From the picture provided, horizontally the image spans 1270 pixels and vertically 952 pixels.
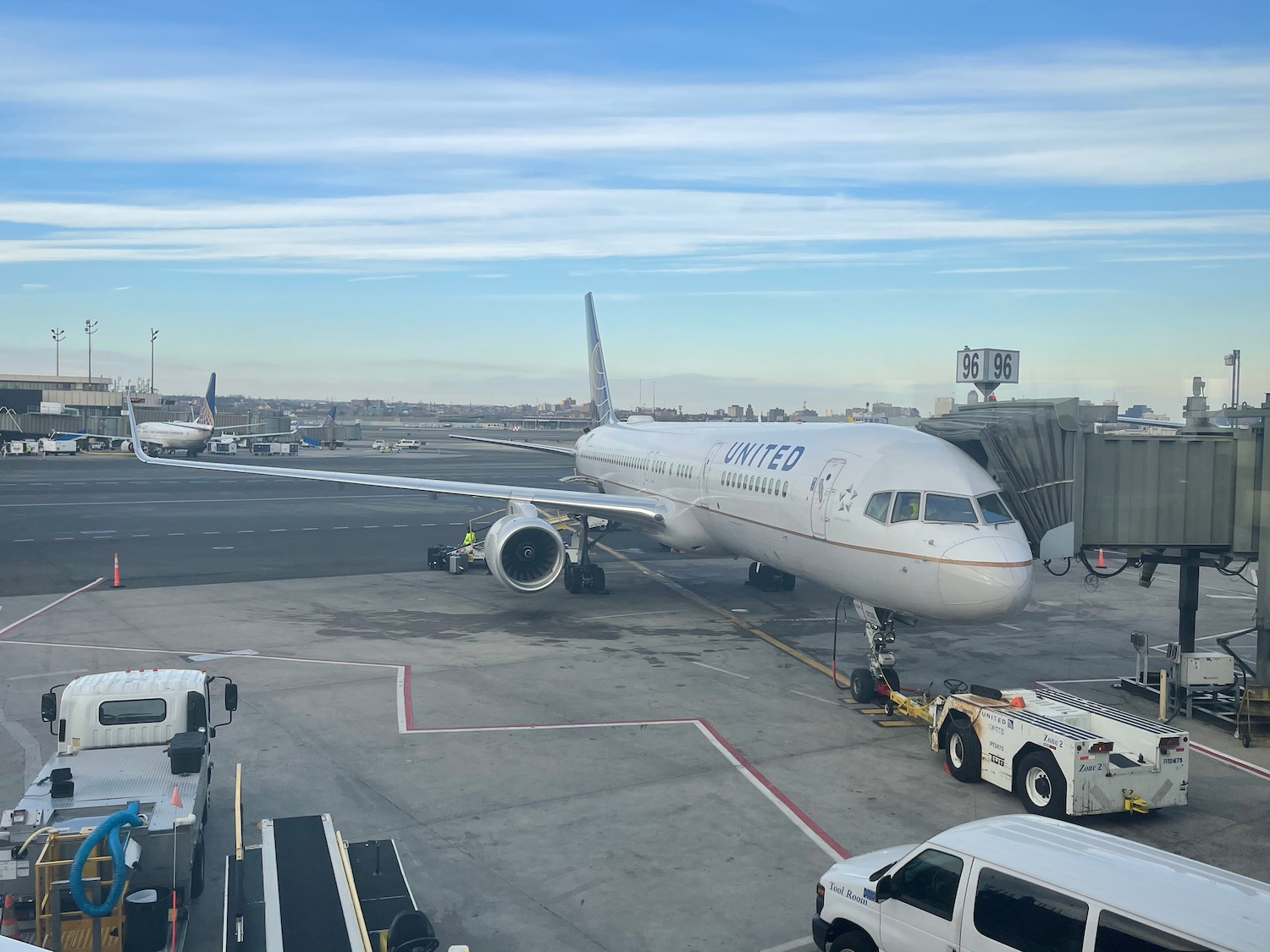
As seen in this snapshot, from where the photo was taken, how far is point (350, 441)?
13450 centimetres

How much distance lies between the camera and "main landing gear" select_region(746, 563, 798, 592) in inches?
1212

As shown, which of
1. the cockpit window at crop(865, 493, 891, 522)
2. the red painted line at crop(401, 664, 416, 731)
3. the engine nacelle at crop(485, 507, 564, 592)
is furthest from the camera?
the engine nacelle at crop(485, 507, 564, 592)

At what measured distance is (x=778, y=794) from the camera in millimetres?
14375

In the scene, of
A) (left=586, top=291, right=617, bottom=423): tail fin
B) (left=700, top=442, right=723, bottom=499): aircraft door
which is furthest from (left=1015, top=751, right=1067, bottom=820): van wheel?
(left=586, top=291, right=617, bottom=423): tail fin

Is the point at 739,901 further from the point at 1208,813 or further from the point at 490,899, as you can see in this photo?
the point at 1208,813

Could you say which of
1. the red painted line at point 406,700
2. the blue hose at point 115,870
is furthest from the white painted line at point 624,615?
the blue hose at point 115,870

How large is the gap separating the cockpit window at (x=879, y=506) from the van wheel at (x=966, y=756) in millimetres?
3812

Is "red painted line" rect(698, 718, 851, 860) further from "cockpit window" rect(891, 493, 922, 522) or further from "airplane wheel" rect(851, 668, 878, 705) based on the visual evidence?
"cockpit window" rect(891, 493, 922, 522)

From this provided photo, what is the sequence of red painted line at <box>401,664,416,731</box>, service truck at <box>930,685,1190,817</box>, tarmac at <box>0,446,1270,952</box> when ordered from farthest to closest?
red painted line at <box>401,664,416,731</box>, service truck at <box>930,685,1190,817</box>, tarmac at <box>0,446,1270,952</box>

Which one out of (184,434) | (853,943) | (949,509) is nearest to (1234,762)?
(949,509)

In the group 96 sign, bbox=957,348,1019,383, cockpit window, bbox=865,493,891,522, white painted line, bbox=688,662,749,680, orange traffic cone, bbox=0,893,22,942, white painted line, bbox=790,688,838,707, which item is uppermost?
96 sign, bbox=957,348,1019,383

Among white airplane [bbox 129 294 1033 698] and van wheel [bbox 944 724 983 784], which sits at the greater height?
white airplane [bbox 129 294 1033 698]

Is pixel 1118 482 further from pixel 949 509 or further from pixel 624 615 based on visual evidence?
pixel 624 615

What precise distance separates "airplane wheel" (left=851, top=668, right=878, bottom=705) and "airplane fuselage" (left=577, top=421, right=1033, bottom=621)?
1.57 m
